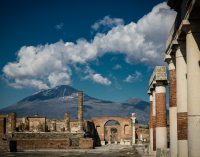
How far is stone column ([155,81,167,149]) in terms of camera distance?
672 inches

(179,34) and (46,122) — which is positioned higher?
(179,34)

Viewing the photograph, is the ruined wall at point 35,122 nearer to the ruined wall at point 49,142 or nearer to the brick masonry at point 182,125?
the ruined wall at point 49,142

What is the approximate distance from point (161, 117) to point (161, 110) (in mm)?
328

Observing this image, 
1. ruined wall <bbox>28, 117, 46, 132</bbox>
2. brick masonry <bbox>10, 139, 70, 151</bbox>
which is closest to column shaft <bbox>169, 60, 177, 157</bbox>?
brick masonry <bbox>10, 139, 70, 151</bbox>

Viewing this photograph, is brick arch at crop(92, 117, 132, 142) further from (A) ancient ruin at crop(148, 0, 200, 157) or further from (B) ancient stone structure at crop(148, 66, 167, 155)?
(A) ancient ruin at crop(148, 0, 200, 157)

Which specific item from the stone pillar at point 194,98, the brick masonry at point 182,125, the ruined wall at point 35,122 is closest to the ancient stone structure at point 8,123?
the ruined wall at point 35,122

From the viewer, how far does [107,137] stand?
64.0 m

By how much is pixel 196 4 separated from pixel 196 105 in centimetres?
210

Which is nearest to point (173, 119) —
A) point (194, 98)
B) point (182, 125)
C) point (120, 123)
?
point (182, 125)

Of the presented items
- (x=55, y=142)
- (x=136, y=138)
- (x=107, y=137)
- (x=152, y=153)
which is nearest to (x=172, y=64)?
(x=152, y=153)

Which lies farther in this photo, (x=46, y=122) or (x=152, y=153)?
(x=46, y=122)

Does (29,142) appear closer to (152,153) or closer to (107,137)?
(152,153)

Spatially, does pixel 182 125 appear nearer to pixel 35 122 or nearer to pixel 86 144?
pixel 86 144

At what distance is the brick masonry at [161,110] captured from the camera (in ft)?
56.0
